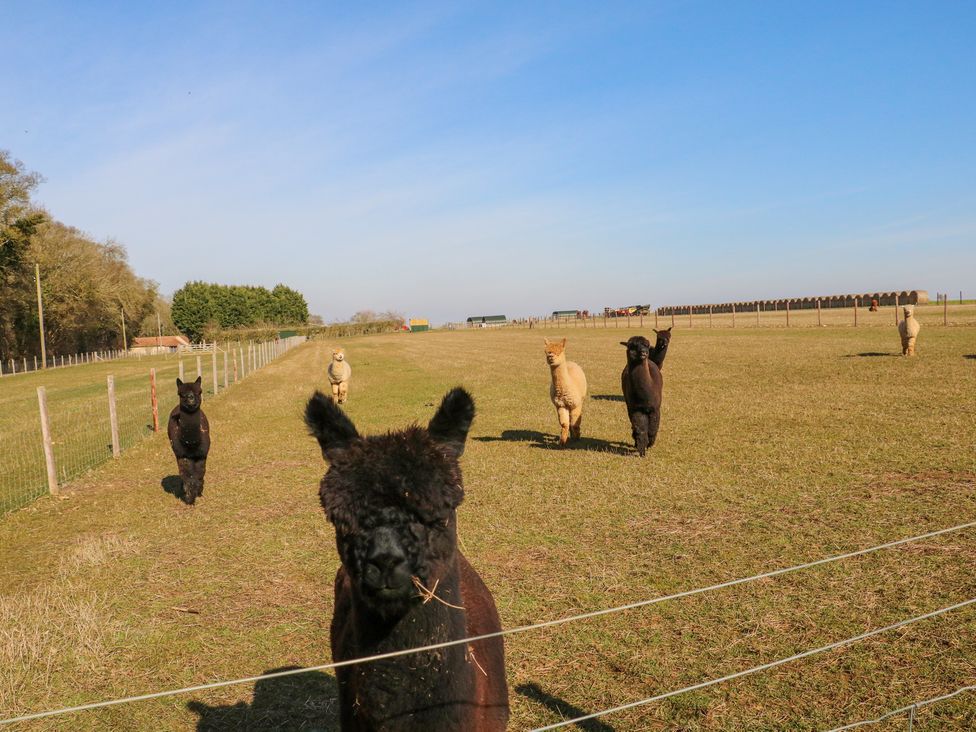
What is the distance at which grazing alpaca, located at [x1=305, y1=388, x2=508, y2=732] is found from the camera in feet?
7.61

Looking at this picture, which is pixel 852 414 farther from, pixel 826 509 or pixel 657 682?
pixel 657 682

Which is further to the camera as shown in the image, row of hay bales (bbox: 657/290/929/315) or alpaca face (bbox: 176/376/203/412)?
row of hay bales (bbox: 657/290/929/315)

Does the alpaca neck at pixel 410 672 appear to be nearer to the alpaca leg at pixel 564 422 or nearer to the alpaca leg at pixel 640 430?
the alpaca leg at pixel 640 430

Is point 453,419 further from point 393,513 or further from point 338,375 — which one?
point 338,375

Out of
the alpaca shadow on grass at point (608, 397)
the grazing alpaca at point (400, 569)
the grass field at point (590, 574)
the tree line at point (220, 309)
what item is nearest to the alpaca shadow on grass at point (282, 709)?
the grass field at point (590, 574)

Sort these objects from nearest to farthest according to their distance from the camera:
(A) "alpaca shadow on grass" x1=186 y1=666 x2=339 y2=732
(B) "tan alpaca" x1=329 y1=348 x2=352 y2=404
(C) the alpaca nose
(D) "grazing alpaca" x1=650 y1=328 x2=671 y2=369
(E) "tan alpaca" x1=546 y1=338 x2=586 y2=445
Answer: (C) the alpaca nose
(A) "alpaca shadow on grass" x1=186 y1=666 x2=339 y2=732
(E) "tan alpaca" x1=546 y1=338 x2=586 y2=445
(D) "grazing alpaca" x1=650 y1=328 x2=671 y2=369
(B) "tan alpaca" x1=329 y1=348 x2=352 y2=404

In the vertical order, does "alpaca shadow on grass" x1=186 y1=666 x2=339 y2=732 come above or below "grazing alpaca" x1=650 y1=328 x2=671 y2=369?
below

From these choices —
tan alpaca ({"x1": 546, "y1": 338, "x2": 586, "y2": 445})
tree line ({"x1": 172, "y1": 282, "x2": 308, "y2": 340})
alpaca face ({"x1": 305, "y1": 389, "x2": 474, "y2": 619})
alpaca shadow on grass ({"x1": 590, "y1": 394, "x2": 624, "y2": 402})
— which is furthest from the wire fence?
tree line ({"x1": 172, "y1": 282, "x2": 308, "y2": 340})

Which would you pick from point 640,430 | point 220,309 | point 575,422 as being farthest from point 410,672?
point 220,309

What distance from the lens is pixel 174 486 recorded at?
11586 mm

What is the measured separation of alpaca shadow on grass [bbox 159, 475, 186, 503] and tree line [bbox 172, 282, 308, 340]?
106936 mm

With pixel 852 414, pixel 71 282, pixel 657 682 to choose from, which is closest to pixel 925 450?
pixel 852 414

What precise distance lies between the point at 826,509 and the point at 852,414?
7.49 m

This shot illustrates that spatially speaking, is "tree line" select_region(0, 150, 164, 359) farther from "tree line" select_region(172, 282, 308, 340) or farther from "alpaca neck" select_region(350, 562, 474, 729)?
"alpaca neck" select_region(350, 562, 474, 729)
